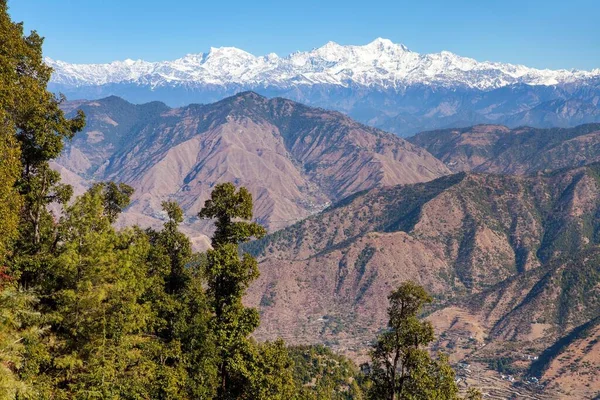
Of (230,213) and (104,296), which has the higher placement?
(230,213)

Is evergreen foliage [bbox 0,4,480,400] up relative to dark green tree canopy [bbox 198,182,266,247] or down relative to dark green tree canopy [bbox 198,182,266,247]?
down

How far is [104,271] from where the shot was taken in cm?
2956

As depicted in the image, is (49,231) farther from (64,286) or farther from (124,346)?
(124,346)

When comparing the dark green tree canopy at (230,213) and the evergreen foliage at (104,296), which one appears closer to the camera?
the evergreen foliage at (104,296)

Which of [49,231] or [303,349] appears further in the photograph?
[303,349]

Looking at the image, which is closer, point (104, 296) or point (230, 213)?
point (104, 296)

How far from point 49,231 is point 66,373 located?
11724 millimetres

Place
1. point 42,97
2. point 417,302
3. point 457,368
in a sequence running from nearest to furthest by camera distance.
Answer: point 417,302, point 42,97, point 457,368

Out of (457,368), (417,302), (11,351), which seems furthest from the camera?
(457,368)

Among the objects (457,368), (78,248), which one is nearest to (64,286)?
(78,248)

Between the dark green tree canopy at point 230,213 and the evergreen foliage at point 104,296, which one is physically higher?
the dark green tree canopy at point 230,213

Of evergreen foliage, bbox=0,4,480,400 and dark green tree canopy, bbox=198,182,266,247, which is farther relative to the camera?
dark green tree canopy, bbox=198,182,266,247

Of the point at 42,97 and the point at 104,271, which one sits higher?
the point at 42,97

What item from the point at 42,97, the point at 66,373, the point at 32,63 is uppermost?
the point at 32,63
